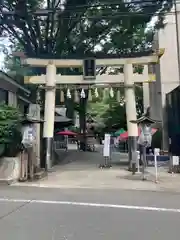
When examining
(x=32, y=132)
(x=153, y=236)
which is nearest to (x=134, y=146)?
(x=32, y=132)

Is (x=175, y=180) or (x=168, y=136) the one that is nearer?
(x=175, y=180)

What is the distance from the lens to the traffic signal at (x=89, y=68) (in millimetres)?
18484

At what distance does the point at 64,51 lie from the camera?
2388 cm

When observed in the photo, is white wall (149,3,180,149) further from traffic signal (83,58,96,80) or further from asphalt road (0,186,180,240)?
asphalt road (0,186,180,240)

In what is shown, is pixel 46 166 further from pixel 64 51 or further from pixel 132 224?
pixel 132 224

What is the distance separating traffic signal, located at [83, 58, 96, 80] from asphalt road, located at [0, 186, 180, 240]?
29.3 ft

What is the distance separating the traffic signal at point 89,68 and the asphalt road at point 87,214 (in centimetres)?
893

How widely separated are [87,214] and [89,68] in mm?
12104

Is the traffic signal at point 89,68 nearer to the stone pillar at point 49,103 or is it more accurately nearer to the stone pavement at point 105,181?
the stone pillar at point 49,103

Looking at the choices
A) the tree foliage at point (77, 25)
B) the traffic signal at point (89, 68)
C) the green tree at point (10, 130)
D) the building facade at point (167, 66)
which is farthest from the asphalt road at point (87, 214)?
the building facade at point (167, 66)

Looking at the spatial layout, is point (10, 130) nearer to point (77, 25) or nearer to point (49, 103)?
point (49, 103)

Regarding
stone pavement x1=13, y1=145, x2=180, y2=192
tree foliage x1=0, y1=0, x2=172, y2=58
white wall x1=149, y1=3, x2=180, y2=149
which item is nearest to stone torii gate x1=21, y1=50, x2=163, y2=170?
tree foliage x1=0, y1=0, x2=172, y2=58

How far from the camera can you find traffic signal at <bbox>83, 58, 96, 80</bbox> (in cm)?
1848

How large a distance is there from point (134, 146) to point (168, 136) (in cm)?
865
